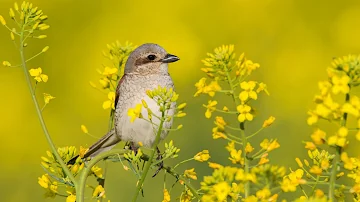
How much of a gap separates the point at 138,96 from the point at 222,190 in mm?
2433

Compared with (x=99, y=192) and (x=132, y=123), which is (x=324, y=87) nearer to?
(x=99, y=192)

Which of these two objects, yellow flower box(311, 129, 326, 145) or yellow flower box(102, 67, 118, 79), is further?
yellow flower box(102, 67, 118, 79)

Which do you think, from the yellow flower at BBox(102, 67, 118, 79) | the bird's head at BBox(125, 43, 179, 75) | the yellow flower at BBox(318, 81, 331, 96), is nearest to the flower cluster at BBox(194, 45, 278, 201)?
the yellow flower at BBox(318, 81, 331, 96)

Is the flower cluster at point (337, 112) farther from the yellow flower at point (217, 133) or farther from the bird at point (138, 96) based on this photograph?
the bird at point (138, 96)

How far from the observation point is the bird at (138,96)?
4.80 metres

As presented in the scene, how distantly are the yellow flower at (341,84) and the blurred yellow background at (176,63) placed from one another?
14.5 ft

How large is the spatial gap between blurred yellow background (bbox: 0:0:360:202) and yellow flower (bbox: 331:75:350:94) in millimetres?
4409

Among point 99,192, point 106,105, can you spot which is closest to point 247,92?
point 99,192

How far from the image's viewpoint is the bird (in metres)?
4.80

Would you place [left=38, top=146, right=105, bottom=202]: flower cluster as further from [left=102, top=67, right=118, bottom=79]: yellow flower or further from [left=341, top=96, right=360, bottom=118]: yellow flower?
[left=341, top=96, right=360, bottom=118]: yellow flower

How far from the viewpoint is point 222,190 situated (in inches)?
96.2

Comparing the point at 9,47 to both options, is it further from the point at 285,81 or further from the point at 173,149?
the point at 173,149

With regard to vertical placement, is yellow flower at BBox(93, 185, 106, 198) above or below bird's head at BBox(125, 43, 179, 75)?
below

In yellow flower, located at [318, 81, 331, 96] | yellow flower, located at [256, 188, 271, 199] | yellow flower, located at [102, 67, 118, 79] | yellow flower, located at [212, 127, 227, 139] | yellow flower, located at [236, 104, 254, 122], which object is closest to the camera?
yellow flower, located at [256, 188, 271, 199]
